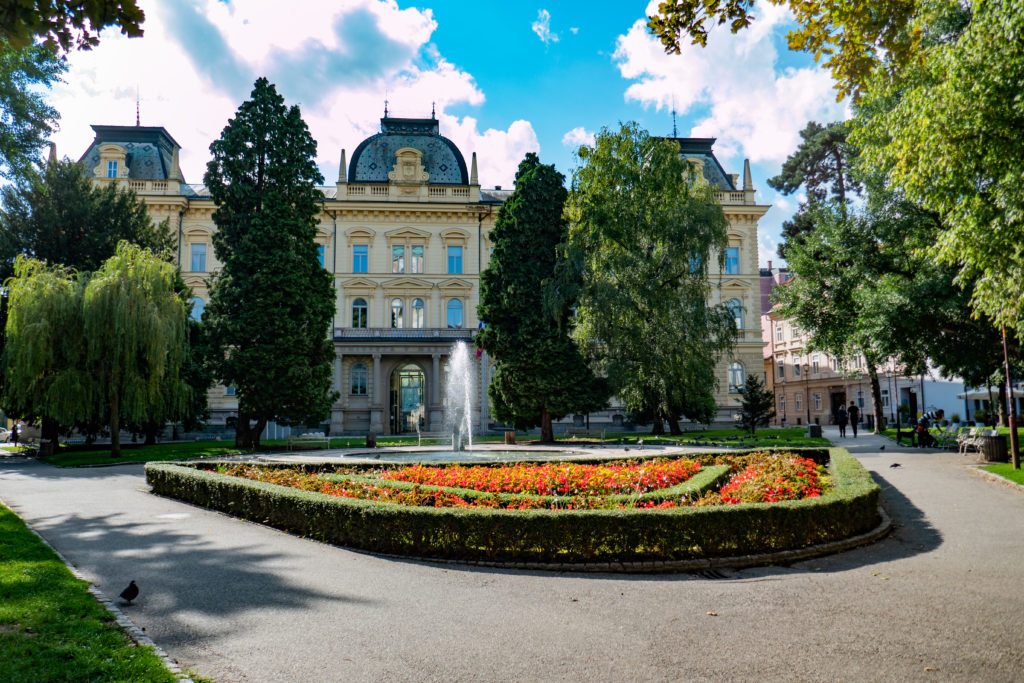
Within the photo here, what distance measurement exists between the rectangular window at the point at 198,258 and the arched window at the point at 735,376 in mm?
38956

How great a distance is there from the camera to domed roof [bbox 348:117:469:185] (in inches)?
1907

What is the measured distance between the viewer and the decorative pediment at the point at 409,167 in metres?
47.6

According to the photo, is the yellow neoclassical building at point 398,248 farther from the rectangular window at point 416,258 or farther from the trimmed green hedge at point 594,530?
the trimmed green hedge at point 594,530

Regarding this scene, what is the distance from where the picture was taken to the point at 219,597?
6.68m

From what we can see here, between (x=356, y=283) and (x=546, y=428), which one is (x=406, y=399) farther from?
(x=546, y=428)

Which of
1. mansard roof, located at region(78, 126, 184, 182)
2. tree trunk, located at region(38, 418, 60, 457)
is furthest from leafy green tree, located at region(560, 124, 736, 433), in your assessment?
mansard roof, located at region(78, 126, 184, 182)

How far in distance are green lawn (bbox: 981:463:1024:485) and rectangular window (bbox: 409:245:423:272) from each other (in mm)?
36967

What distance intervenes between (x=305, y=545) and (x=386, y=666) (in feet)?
16.4

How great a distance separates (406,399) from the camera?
160 feet

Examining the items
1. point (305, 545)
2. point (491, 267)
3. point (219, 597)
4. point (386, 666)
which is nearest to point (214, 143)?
point (491, 267)

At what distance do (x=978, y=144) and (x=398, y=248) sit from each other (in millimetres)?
39699

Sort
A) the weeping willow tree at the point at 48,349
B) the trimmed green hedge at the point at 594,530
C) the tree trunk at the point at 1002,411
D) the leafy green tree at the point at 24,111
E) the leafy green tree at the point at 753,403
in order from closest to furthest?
1. the trimmed green hedge at the point at 594,530
2. the leafy green tree at the point at 24,111
3. the weeping willow tree at the point at 48,349
4. the tree trunk at the point at 1002,411
5. the leafy green tree at the point at 753,403

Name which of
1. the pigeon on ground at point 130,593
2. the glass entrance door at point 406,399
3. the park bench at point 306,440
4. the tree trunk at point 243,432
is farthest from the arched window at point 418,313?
the pigeon on ground at point 130,593

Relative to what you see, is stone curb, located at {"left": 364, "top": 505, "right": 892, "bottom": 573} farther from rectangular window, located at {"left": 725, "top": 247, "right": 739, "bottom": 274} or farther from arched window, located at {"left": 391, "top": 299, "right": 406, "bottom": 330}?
rectangular window, located at {"left": 725, "top": 247, "right": 739, "bottom": 274}
